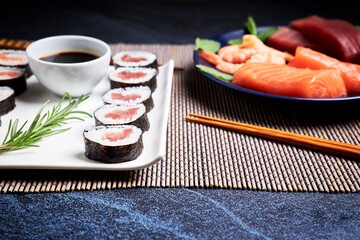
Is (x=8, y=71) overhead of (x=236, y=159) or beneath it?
overhead

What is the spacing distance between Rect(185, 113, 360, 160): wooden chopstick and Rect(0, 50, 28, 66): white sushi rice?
77cm

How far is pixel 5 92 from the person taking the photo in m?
1.30

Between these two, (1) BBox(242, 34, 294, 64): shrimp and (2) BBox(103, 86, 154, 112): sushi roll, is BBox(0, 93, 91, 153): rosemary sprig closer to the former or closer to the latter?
(2) BBox(103, 86, 154, 112): sushi roll

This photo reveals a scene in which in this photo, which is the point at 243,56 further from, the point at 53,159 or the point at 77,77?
the point at 53,159

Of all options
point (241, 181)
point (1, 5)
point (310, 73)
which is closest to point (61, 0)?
point (1, 5)

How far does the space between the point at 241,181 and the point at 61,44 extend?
89 centimetres

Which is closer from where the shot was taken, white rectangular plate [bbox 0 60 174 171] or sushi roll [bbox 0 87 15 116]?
white rectangular plate [bbox 0 60 174 171]

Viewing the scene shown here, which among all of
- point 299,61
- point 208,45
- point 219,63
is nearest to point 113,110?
point 219,63

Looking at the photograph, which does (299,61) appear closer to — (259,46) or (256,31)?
(259,46)

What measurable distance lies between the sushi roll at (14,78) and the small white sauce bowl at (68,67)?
85 millimetres

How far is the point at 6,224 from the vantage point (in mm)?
938

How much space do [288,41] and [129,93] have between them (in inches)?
36.4

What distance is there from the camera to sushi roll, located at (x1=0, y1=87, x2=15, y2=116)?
4.19 feet

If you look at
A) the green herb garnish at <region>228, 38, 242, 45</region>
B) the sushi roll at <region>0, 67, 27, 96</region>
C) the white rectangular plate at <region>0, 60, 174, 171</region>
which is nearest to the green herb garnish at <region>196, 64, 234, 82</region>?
the white rectangular plate at <region>0, 60, 174, 171</region>
